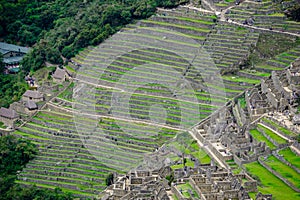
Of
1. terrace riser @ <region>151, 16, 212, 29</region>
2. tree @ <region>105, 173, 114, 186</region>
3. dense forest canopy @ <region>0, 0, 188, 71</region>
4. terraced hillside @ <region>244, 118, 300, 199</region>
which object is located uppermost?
terrace riser @ <region>151, 16, 212, 29</region>

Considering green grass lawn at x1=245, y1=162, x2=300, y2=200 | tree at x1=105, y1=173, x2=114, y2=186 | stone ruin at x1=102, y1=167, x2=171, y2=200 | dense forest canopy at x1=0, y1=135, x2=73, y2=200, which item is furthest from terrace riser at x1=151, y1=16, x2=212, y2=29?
green grass lawn at x1=245, y1=162, x2=300, y2=200

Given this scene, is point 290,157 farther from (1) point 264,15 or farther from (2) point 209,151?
(1) point 264,15

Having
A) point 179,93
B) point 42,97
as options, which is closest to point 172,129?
point 179,93

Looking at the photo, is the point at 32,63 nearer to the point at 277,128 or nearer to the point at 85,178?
the point at 85,178

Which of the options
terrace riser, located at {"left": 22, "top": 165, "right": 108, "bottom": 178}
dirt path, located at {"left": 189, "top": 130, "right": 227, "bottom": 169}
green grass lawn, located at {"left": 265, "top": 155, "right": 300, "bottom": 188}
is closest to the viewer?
green grass lawn, located at {"left": 265, "top": 155, "right": 300, "bottom": 188}

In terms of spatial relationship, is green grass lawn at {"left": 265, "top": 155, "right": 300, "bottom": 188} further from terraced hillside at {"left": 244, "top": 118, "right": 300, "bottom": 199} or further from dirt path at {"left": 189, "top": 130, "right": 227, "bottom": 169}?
dirt path at {"left": 189, "top": 130, "right": 227, "bottom": 169}

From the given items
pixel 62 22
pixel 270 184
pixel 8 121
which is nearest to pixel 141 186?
pixel 270 184

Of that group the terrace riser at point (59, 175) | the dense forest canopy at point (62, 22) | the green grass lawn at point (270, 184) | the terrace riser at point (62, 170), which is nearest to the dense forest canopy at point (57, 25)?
the dense forest canopy at point (62, 22)
